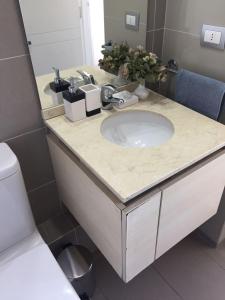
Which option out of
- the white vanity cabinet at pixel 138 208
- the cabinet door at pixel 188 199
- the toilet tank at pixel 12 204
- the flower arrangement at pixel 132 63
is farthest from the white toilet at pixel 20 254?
the flower arrangement at pixel 132 63

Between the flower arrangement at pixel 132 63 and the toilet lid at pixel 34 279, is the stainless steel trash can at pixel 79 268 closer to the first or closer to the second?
the toilet lid at pixel 34 279

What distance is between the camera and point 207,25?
1174 millimetres

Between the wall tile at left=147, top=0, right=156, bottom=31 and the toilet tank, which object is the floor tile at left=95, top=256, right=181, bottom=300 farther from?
the wall tile at left=147, top=0, right=156, bottom=31

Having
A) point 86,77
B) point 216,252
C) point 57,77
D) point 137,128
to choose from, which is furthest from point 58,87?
point 216,252

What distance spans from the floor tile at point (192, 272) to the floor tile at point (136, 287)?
1.9 inches

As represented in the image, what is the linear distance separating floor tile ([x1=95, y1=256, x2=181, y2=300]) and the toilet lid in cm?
57

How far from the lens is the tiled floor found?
4.73ft

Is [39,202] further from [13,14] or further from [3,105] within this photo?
[13,14]

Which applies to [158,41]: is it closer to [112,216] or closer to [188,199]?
[188,199]

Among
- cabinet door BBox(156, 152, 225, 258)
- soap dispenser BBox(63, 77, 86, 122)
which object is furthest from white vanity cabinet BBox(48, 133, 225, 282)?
soap dispenser BBox(63, 77, 86, 122)

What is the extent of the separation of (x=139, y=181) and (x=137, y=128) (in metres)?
0.51

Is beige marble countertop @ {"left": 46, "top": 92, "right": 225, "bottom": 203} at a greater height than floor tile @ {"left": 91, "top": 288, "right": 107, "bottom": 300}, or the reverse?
beige marble countertop @ {"left": 46, "top": 92, "right": 225, "bottom": 203}

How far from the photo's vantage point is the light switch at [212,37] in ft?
3.73

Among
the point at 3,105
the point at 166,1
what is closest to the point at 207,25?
the point at 166,1
